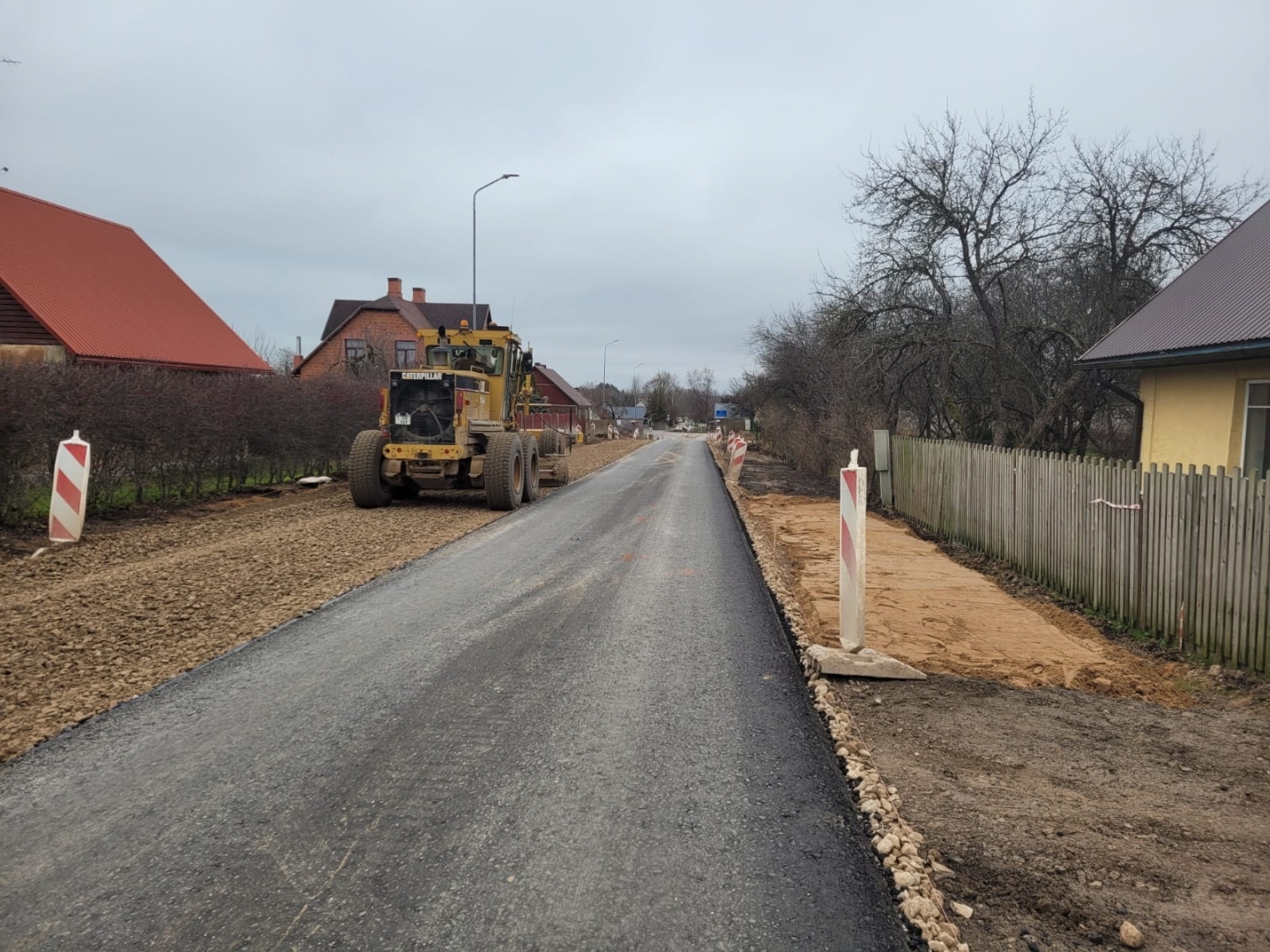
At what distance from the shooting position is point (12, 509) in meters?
10.2

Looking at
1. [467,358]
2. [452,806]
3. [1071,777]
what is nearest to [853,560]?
[1071,777]

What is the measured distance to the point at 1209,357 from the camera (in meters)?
9.23

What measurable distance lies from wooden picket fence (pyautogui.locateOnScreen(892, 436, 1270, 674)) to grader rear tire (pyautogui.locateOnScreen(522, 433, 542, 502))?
27.7 feet

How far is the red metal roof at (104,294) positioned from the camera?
64.2 ft

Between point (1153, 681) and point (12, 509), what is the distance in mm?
12408

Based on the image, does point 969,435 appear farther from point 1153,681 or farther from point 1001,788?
point 1001,788

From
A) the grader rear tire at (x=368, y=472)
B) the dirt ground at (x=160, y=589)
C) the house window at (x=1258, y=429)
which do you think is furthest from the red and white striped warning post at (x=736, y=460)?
the house window at (x=1258, y=429)

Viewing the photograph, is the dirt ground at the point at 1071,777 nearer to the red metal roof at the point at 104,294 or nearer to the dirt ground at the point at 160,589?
the dirt ground at the point at 160,589

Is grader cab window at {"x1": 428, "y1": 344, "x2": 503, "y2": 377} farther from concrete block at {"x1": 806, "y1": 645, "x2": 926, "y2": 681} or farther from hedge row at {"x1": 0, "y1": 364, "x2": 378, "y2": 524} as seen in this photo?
concrete block at {"x1": 806, "y1": 645, "x2": 926, "y2": 681}

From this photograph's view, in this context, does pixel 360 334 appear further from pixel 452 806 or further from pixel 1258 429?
pixel 452 806

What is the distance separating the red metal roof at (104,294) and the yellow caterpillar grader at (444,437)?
939cm

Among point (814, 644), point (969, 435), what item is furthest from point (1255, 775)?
point (969, 435)

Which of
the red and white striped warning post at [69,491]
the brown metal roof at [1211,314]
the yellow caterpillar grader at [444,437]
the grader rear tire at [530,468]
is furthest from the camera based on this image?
the grader rear tire at [530,468]

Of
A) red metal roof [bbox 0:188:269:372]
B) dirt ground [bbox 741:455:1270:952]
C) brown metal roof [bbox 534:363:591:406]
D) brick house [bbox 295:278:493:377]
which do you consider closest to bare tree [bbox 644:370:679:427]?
brown metal roof [bbox 534:363:591:406]
